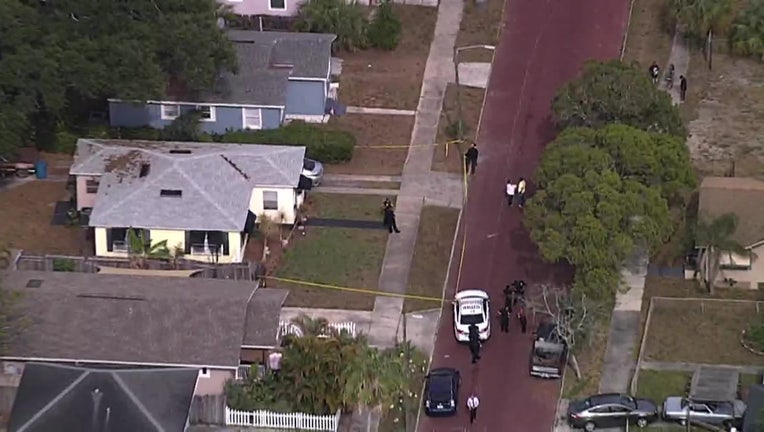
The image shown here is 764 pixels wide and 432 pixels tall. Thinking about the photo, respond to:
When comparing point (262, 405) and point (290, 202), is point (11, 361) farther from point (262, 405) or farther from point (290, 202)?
point (290, 202)

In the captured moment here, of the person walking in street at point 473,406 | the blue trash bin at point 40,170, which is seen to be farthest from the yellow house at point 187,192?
the person walking in street at point 473,406

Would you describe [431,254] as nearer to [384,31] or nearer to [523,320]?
[523,320]

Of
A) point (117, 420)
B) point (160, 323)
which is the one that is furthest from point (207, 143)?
point (117, 420)

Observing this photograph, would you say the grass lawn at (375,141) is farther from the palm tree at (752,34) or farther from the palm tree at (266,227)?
the palm tree at (752,34)

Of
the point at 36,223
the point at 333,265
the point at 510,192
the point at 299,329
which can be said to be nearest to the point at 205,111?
the point at 36,223

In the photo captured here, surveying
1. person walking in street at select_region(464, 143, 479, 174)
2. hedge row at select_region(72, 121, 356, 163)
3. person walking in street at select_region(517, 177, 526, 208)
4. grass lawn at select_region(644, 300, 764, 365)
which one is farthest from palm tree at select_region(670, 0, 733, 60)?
grass lawn at select_region(644, 300, 764, 365)
